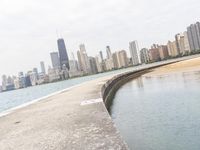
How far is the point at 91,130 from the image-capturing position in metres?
7.50

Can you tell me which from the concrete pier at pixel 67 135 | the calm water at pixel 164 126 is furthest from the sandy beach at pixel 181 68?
the concrete pier at pixel 67 135

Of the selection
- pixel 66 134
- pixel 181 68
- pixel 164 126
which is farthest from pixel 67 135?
pixel 181 68

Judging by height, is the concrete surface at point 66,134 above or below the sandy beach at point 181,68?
above

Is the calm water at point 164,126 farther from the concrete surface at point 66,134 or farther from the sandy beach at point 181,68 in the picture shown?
the sandy beach at point 181,68

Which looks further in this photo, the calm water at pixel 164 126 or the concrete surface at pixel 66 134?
the calm water at pixel 164 126

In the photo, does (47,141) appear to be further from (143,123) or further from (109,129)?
(143,123)

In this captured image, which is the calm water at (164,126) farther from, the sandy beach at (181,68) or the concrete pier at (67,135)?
the sandy beach at (181,68)

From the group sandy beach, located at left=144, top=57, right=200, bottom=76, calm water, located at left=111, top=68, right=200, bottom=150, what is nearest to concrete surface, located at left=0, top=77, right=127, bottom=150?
calm water, located at left=111, top=68, right=200, bottom=150

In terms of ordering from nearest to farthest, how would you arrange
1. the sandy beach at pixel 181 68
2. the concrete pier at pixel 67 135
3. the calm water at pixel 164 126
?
the concrete pier at pixel 67 135 → the calm water at pixel 164 126 → the sandy beach at pixel 181 68

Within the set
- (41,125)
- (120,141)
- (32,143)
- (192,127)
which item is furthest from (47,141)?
(192,127)

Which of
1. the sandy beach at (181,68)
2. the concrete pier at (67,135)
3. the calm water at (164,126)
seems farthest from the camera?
the sandy beach at (181,68)

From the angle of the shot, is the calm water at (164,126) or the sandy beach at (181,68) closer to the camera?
the calm water at (164,126)

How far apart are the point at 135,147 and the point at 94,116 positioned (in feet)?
5.57

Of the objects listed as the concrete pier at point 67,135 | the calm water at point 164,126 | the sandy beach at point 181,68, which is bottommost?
the calm water at point 164,126
